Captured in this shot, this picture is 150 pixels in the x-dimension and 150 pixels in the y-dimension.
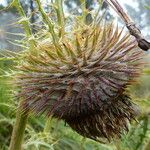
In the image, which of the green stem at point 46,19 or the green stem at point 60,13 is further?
the green stem at point 60,13

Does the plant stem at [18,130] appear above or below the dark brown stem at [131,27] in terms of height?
below

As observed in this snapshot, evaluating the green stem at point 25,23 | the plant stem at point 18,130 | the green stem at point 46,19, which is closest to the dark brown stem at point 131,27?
the green stem at point 46,19

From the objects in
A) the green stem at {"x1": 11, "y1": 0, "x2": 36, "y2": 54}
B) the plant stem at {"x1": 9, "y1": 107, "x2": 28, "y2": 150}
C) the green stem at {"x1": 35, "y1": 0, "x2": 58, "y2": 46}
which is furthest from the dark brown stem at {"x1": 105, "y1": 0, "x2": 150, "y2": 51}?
the plant stem at {"x1": 9, "y1": 107, "x2": 28, "y2": 150}

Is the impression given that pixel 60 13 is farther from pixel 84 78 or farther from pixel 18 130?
pixel 18 130

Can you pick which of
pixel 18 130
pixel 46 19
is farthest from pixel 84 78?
pixel 18 130

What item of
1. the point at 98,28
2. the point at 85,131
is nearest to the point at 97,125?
the point at 85,131

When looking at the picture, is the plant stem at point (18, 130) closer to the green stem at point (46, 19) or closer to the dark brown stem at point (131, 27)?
the green stem at point (46, 19)
